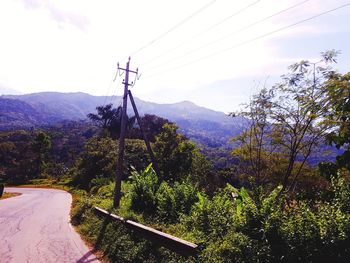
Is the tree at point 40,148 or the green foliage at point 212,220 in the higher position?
the green foliage at point 212,220

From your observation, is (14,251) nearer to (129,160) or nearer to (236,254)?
(236,254)

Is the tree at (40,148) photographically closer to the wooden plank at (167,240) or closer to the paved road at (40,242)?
the paved road at (40,242)

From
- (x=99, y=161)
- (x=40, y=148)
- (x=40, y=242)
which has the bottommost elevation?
(x=40, y=148)

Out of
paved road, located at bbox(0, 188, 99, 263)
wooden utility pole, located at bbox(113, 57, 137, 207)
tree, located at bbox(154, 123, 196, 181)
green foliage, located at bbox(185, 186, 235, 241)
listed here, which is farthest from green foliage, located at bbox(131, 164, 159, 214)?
tree, located at bbox(154, 123, 196, 181)

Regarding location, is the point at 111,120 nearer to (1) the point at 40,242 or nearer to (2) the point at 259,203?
(1) the point at 40,242

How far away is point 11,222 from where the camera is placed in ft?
63.9

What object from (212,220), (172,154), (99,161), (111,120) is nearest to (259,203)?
(212,220)

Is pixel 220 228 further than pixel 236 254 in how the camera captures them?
Yes

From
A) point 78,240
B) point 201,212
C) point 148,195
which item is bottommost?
point 78,240

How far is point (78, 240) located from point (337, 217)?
11.0m

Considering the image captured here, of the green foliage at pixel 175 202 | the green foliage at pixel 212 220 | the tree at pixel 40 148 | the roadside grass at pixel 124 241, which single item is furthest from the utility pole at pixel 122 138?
the tree at pixel 40 148

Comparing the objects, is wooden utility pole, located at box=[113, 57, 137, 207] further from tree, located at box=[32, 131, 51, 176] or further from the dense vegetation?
tree, located at box=[32, 131, 51, 176]

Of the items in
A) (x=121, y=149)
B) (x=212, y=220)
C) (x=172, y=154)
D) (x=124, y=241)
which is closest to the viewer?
(x=212, y=220)

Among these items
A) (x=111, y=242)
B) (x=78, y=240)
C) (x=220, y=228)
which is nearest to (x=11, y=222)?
(x=78, y=240)
